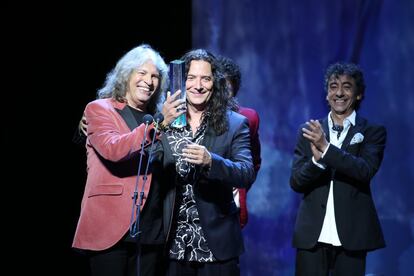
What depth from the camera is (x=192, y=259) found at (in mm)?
2693

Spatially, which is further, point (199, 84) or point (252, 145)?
point (252, 145)

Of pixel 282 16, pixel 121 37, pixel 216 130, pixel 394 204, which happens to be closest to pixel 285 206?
pixel 394 204

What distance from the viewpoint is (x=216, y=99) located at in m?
2.87

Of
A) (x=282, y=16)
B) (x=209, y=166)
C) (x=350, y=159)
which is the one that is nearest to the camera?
(x=209, y=166)

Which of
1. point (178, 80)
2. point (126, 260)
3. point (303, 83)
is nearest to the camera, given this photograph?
point (178, 80)

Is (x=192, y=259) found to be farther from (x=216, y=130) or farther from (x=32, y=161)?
(x=32, y=161)

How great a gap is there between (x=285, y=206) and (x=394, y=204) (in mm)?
813

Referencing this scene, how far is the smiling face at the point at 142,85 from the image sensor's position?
2.88 metres

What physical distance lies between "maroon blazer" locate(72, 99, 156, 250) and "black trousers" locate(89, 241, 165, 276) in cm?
5

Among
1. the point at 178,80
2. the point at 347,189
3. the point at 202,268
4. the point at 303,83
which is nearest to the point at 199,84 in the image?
the point at 178,80

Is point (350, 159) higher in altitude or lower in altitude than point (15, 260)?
higher

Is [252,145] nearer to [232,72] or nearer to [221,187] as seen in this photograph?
[232,72]

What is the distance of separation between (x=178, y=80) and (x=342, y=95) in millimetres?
1437

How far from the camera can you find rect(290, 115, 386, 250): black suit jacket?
11.1 feet
